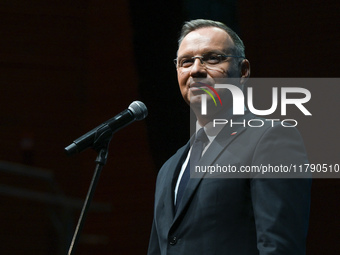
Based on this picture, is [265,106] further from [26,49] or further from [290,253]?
[26,49]

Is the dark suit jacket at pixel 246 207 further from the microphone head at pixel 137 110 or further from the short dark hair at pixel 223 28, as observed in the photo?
the short dark hair at pixel 223 28

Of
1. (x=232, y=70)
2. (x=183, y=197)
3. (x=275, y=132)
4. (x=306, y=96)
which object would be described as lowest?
(x=183, y=197)

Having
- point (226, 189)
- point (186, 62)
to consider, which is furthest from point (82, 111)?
point (226, 189)

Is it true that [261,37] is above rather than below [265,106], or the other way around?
above

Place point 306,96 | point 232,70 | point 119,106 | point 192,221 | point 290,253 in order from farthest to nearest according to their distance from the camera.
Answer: point 119,106
point 306,96
point 232,70
point 192,221
point 290,253

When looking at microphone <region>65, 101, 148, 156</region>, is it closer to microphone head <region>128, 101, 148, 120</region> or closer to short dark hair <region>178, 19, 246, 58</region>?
microphone head <region>128, 101, 148, 120</region>

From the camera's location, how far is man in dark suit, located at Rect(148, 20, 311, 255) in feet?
4.33

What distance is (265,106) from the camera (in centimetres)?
233

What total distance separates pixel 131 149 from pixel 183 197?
1.47 m

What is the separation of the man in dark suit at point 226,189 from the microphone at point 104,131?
240 mm

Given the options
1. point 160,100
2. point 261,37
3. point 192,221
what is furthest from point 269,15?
point 192,221

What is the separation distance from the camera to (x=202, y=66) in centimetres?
163

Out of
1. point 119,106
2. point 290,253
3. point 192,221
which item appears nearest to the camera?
point 290,253

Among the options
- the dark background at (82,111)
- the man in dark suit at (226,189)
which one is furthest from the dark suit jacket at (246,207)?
the dark background at (82,111)
